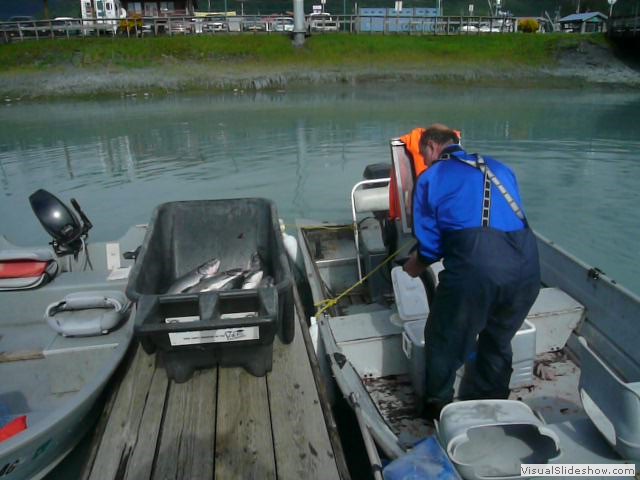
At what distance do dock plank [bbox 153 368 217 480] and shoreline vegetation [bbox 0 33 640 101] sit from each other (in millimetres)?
27922

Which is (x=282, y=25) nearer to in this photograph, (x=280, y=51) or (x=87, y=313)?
(x=280, y=51)

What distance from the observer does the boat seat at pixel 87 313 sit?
3988 mm

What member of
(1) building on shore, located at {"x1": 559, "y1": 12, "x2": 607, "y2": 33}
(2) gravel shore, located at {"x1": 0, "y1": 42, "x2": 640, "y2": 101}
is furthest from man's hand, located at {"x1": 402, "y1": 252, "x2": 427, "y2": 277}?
(1) building on shore, located at {"x1": 559, "y1": 12, "x2": 607, "y2": 33}

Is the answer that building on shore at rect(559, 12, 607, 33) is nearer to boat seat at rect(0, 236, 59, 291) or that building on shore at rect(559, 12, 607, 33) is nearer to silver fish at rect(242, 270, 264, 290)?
silver fish at rect(242, 270, 264, 290)

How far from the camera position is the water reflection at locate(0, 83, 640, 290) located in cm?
969

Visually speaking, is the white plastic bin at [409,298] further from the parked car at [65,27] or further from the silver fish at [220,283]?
the parked car at [65,27]

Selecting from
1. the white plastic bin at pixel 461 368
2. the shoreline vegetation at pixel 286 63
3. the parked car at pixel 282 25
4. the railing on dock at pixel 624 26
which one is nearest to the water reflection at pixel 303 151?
the shoreline vegetation at pixel 286 63

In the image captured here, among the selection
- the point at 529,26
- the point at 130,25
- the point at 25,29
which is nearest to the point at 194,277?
the point at 130,25

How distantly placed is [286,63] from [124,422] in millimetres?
31295

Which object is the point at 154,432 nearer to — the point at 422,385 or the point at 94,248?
the point at 422,385

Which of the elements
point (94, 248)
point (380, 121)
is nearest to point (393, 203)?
point (94, 248)

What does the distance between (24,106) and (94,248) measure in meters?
24.4

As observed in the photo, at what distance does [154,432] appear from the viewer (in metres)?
2.97

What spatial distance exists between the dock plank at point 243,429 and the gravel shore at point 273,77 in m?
27.9
